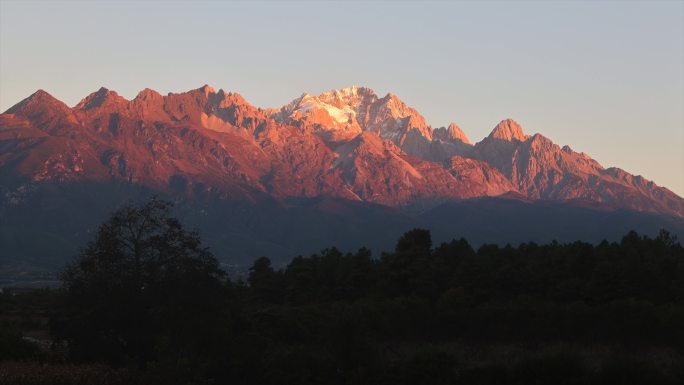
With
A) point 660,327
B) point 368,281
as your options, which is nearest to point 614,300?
point 660,327

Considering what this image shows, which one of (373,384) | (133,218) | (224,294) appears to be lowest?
(373,384)

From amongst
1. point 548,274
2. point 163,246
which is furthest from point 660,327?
point 163,246

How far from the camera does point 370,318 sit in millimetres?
93625

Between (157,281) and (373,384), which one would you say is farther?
(157,281)

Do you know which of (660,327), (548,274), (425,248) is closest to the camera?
(660,327)

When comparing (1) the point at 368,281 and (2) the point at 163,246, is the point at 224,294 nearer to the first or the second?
(2) the point at 163,246

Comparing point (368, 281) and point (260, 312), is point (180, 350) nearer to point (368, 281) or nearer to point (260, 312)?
point (260, 312)

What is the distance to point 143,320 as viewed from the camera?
76.3 m

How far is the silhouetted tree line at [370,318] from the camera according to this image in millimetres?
66188

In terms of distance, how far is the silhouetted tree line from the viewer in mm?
66188

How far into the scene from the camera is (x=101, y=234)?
7788 centimetres

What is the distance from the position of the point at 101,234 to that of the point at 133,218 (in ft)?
9.60

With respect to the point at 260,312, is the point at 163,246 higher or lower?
higher

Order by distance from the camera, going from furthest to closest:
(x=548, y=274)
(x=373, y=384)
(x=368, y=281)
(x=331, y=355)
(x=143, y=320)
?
(x=368, y=281) < (x=548, y=274) < (x=143, y=320) < (x=331, y=355) < (x=373, y=384)
